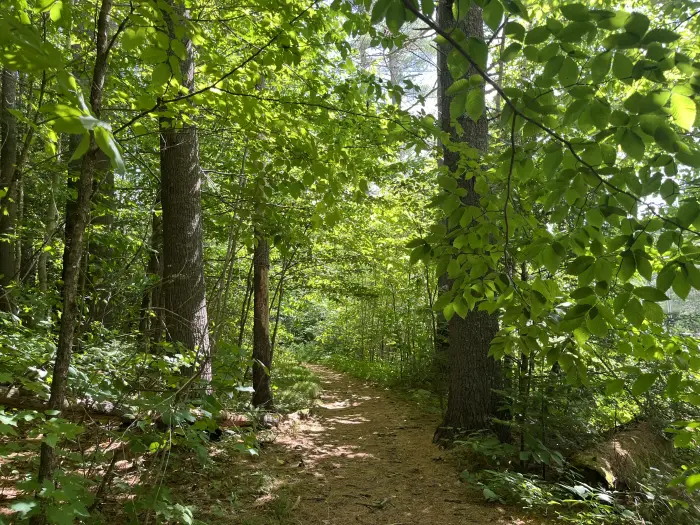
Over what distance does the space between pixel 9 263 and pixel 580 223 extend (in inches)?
329

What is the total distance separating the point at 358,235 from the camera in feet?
25.4

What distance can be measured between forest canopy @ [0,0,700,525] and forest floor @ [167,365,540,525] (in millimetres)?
230

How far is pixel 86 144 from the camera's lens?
1.14 m

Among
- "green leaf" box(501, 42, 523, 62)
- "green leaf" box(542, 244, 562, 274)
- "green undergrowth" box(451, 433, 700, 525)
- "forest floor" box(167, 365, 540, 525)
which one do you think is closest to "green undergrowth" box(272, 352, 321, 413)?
"forest floor" box(167, 365, 540, 525)

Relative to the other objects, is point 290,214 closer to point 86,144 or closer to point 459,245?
point 459,245

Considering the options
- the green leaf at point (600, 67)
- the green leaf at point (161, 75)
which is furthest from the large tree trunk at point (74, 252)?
the green leaf at point (600, 67)

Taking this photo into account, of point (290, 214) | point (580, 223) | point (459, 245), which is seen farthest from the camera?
point (290, 214)

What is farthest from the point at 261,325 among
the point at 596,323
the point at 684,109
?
the point at 684,109

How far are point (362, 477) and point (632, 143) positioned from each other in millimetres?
4463

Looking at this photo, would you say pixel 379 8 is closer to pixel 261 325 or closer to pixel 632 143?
pixel 632 143

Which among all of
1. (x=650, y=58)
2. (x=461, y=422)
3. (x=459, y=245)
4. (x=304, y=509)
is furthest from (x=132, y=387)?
(x=461, y=422)

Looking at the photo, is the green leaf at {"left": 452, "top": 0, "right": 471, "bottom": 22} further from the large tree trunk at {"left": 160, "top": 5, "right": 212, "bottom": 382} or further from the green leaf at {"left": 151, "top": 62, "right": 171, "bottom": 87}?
the large tree trunk at {"left": 160, "top": 5, "right": 212, "bottom": 382}

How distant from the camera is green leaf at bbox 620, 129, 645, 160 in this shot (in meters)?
1.37

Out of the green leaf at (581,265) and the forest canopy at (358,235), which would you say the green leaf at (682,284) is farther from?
the green leaf at (581,265)
